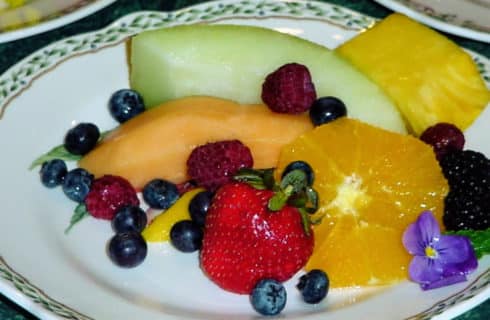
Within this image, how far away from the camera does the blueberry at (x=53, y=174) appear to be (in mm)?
1407

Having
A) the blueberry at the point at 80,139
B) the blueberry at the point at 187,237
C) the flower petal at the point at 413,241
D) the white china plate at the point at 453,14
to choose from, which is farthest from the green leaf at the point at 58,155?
the white china plate at the point at 453,14

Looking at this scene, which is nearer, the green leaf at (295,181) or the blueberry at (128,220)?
the green leaf at (295,181)

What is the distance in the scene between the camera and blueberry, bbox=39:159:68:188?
1.41m

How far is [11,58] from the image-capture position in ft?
5.77

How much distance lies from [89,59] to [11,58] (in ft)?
0.71

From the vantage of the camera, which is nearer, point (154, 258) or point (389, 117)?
point (154, 258)

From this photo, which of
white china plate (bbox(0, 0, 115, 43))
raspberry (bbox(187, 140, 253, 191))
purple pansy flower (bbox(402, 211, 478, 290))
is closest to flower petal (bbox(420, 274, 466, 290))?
purple pansy flower (bbox(402, 211, 478, 290))

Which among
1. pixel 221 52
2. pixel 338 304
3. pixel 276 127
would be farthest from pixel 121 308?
pixel 221 52

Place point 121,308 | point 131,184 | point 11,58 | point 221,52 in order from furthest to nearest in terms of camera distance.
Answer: point 11,58 → point 221,52 → point 131,184 → point 121,308

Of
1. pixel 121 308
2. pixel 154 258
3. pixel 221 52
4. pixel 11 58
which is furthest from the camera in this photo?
pixel 11 58

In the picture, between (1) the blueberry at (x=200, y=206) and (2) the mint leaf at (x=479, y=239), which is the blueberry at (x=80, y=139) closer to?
(1) the blueberry at (x=200, y=206)

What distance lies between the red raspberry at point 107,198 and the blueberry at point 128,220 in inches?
0.7

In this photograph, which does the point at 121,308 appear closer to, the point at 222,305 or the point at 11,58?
the point at 222,305

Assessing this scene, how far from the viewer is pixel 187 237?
50.9 inches
